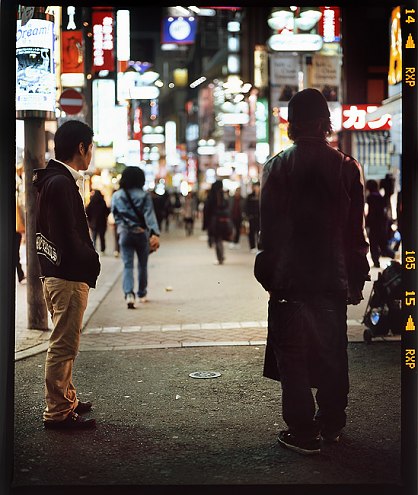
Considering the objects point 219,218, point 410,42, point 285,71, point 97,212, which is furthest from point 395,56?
point 410,42

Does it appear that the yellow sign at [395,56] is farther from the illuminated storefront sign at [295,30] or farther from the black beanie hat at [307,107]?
the black beanie hat at [307,107]

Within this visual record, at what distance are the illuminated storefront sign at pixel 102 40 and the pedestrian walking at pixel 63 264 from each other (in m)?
21.7

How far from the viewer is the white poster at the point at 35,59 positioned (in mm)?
9383

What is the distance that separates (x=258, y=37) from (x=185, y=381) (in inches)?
2106

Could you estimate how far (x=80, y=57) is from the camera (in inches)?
839

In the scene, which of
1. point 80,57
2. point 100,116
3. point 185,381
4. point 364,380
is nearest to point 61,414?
point 185,381

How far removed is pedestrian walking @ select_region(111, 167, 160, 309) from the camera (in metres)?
12.9

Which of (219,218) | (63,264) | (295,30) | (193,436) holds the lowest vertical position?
(193,436)

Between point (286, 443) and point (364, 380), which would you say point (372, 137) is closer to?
point (364, 380)

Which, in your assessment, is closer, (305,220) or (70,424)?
(305,220)

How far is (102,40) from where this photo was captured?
89.8 ft

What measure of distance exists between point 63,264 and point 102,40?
22293 mm

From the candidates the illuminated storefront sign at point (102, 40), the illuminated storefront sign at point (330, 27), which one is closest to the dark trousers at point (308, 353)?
the illuminated storefront sign at point (330, 27)

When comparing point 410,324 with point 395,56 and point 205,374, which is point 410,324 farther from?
point 395,56
